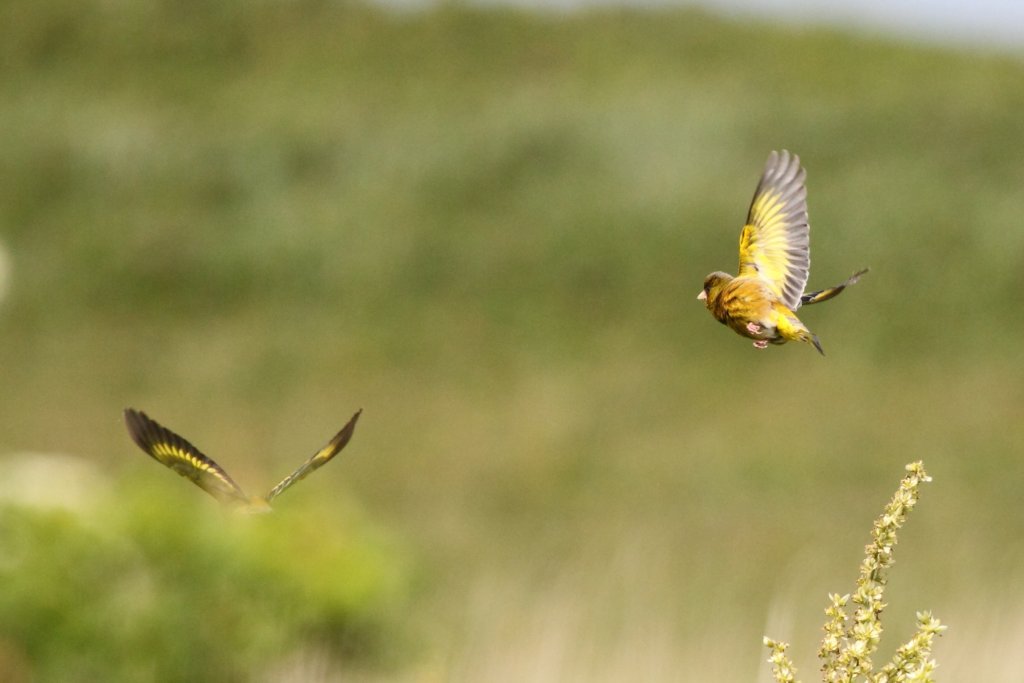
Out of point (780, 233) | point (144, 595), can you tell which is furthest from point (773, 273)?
A: point (144, 595)

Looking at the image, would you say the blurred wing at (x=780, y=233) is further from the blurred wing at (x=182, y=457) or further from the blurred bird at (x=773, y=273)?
the blurred wing at (x=182, y=457)

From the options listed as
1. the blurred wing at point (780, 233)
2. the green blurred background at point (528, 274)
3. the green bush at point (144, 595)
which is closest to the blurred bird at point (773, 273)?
the blurred wing at point (780, 233)

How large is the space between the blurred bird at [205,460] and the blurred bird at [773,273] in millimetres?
195

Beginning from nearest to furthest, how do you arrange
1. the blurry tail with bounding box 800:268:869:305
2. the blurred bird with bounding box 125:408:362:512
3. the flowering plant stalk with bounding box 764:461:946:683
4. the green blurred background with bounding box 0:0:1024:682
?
the blurred bird with bounding box 125:408:362:512, the blurry tail with bounding box 800:268:869:305, the flowering plant stalk with bounding box 764:461:946:683, the green blurred background with bounding box 0:0:1024:682

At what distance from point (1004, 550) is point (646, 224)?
6515 millimetres

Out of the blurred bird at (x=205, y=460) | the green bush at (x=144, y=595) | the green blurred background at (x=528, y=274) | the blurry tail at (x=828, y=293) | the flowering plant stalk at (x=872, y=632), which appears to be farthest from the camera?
the green blurred background at (x=528, y=274)

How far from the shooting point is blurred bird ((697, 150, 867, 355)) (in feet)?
2.18

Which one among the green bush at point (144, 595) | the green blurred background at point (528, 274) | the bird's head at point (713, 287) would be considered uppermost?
the green blurred background at point (528, 274)

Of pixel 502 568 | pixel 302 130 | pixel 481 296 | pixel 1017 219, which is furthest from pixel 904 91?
pixel 502 568

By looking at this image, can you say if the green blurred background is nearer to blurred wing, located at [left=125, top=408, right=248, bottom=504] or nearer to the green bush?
the green bush

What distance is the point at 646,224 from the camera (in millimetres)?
17922

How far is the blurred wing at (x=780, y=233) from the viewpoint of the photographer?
710mm

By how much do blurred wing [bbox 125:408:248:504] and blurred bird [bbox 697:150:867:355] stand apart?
0.76ft

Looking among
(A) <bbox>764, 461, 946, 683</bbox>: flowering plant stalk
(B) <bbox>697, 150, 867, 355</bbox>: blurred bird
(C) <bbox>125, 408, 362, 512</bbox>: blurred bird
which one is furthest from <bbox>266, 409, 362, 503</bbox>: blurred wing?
(A) <bbox>764, 461, 946, 683</bbox>: flowering plant stalk
